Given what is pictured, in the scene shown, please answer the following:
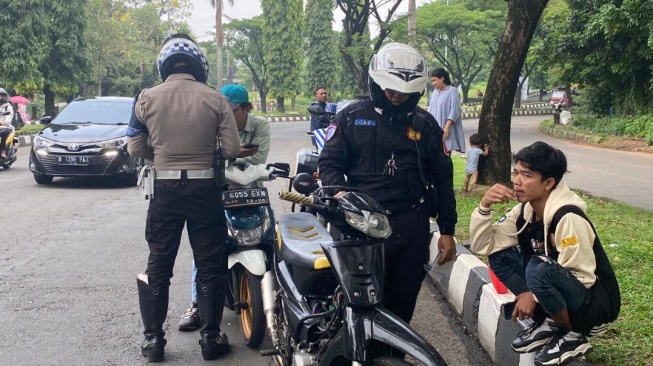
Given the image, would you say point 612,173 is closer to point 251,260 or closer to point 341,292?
point 251,260

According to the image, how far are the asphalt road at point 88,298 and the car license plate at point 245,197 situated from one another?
94cm

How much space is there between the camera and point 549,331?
3365 mm

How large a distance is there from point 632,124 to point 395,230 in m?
19.5

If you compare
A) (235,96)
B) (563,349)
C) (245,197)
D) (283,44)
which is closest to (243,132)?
(235,96)

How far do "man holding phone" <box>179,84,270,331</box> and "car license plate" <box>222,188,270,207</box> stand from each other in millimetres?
217

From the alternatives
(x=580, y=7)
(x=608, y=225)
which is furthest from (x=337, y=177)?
(x=580, y=7)

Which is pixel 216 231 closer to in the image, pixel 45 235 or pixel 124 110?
pixel 45 235

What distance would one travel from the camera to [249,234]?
4.45 meters

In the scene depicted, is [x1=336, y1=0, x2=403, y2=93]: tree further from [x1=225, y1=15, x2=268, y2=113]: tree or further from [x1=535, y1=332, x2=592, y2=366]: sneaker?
[x1=225, y1=15, x2=268, y2=113]: tree

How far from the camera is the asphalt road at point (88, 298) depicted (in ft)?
14.6

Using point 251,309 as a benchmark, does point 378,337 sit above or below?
above

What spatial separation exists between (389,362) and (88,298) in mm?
3468

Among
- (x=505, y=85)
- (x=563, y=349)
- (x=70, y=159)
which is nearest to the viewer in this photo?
(x=563, y=349)

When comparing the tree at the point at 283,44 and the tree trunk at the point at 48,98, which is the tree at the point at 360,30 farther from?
the tree at the point at 283,44
